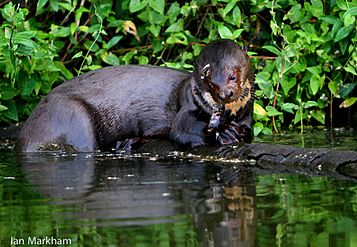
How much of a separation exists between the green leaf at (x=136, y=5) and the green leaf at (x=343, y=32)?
1.54 metres

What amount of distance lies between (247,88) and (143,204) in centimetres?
234

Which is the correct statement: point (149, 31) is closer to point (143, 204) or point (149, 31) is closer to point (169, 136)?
point (169, 136)

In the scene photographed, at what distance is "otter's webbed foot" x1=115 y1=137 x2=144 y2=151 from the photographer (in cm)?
643

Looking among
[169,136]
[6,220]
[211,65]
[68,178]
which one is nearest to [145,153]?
[169,136]

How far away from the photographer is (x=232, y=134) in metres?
5.85

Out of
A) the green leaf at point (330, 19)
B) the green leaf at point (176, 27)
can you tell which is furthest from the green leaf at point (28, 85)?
the green leaf at point (330, 19)

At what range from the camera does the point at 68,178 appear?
15.8 feet

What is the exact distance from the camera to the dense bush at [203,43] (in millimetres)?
7270

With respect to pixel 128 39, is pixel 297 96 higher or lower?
lower

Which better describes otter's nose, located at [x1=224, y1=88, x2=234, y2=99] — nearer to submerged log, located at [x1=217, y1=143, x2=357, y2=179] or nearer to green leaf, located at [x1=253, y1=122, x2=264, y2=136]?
submerged log, located at [x1=217, y1=143, x2=357, y2=179]

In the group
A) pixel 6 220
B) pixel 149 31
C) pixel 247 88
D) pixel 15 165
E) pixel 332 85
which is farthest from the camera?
pixel 149 31

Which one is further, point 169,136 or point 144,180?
point 169,136

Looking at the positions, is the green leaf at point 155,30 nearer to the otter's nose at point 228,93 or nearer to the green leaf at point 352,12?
the green leaf at point 352,12

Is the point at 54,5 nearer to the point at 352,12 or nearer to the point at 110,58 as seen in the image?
the point at 110,58
